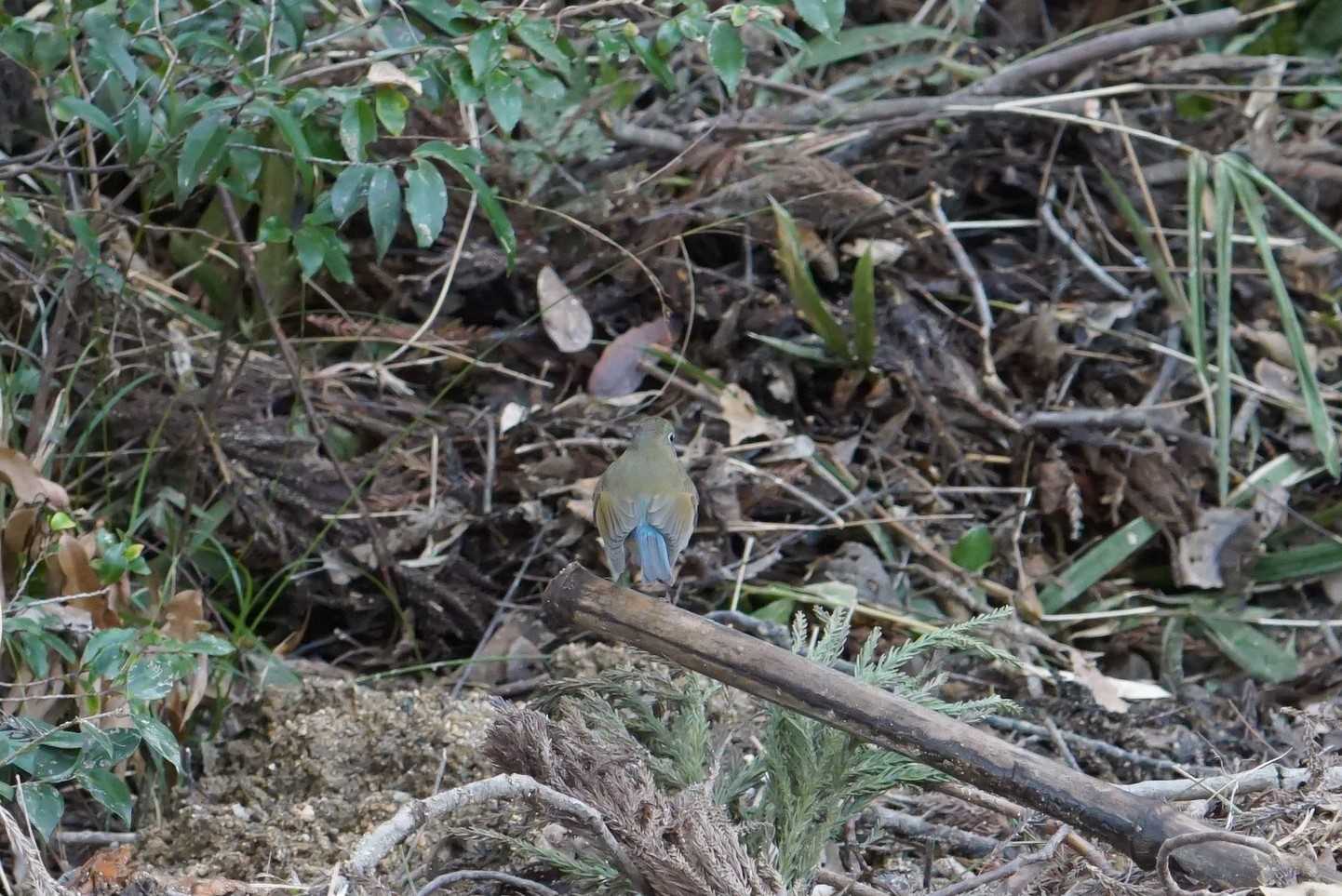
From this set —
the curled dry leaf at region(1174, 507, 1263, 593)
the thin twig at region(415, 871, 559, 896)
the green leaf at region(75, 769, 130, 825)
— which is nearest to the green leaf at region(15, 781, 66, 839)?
the green leaf at region(75, 769, 130, 825)

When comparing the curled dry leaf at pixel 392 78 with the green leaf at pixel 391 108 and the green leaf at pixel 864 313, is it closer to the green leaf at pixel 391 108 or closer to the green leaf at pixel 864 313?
the green leaf at pixel 391 108

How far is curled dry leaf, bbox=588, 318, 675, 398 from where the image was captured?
398 centimetres

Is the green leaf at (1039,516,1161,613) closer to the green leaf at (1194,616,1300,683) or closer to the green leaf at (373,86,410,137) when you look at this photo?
the green leaf at (1194,616,1300,683)

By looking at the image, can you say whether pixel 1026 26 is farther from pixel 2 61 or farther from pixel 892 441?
pixel 2 61

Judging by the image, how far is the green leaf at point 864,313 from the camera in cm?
388

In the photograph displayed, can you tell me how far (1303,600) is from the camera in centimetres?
405

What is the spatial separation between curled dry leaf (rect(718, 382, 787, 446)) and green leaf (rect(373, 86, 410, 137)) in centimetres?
148

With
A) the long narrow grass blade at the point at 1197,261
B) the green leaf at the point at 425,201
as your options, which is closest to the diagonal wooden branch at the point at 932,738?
the green leaf at the point at 425,201

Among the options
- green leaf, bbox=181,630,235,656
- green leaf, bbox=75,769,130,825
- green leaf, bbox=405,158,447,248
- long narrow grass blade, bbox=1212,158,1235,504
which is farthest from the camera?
long narrow grass blade, bbox=1212,158,1235,504

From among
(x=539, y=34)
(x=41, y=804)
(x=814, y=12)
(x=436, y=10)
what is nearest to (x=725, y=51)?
(x=814, y=12)

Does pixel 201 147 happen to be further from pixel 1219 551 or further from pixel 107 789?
pixel 1219 551

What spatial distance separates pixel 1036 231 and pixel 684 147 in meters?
1.28

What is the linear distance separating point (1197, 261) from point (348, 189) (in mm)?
2427

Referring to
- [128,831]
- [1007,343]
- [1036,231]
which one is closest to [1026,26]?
[1036,231]
